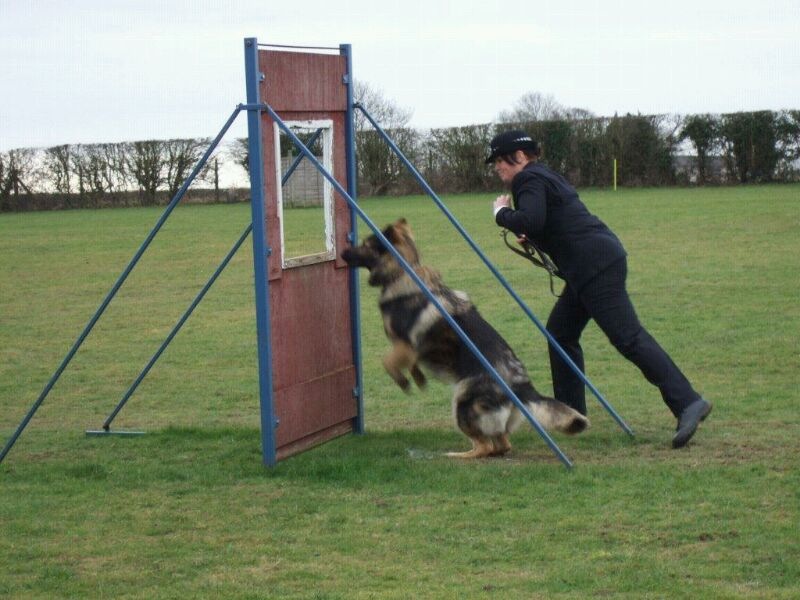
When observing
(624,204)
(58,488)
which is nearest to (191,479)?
(58,488)

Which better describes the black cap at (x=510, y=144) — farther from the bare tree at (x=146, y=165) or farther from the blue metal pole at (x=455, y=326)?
the bare tree at (x=146, y=165)

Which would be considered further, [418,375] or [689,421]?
[418,375]

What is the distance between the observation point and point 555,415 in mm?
7004

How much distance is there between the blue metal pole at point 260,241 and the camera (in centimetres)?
686

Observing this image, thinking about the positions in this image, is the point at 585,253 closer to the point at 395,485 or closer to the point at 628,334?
the point at 628,334

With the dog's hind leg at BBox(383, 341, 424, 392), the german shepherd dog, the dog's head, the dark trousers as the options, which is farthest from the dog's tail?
the dog's head

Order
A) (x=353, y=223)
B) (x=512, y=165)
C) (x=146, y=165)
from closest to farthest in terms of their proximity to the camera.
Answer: (x=512, y=165)
(x=353, y=223)
(x=146, y=165)

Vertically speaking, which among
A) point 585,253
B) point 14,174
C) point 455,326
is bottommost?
point 455,326

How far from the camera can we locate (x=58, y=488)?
6.91m

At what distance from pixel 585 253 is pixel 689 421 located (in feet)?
3.90

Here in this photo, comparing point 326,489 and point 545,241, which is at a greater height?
point 545,241

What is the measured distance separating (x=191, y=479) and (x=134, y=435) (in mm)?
1464

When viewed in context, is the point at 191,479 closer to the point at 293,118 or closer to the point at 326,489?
the point at 326,489

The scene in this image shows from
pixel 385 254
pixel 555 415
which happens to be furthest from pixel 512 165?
pixel 555 415
